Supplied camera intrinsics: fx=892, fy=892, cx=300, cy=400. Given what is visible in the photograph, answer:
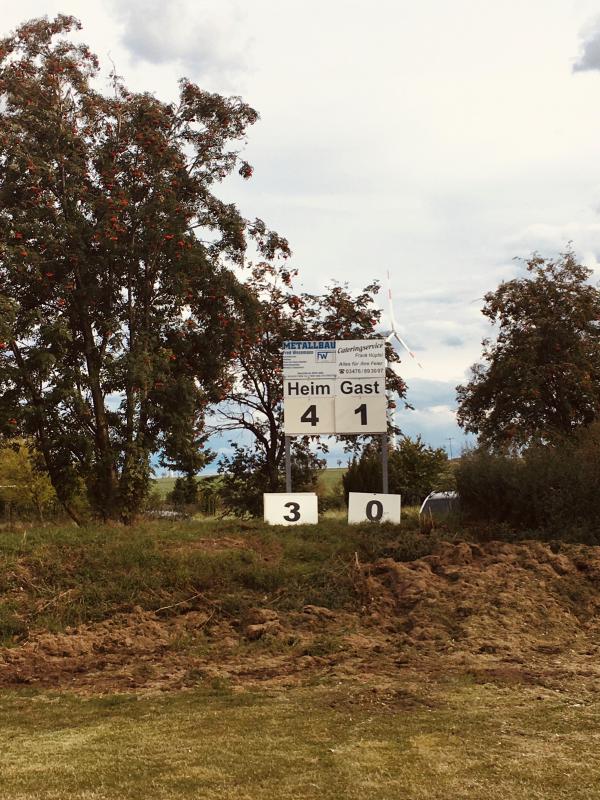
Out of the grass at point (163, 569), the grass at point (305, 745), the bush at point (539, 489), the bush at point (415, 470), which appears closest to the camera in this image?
the grass at point (305, 745)

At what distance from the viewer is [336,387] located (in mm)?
Answer: 18594

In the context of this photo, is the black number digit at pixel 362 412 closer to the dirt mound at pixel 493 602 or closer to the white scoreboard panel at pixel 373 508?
the white scoreboard panel at pixel 373 508

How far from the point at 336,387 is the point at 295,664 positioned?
9.16m

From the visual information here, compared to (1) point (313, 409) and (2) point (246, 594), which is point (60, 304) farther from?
(2) point (246, 594)

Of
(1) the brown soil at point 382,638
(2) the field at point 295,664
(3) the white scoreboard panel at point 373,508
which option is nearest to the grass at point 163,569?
(2) the field at point 295,664

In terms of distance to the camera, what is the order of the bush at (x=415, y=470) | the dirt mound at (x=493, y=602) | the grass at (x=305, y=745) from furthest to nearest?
the bush at (x=415, y=470)
the dirt mound at (x=493, y=602)
the grass at (x=305, y=745)

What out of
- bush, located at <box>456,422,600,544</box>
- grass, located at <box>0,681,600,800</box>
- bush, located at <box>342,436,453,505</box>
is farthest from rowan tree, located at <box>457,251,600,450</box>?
grass, located at <box>0,681,600,800</box>

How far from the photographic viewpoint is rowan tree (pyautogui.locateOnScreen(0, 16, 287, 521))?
66.9 feet

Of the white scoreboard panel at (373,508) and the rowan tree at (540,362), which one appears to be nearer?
the white scoreboard panel at (373,508)

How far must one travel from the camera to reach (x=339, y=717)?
25.8 feet

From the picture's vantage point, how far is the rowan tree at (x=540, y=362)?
29.0 m

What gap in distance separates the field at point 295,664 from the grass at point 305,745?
2 centimetres

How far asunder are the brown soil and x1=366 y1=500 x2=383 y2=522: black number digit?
3244 mm

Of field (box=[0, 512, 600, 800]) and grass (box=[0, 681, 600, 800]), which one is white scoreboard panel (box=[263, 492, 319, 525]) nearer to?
field (box=[0, 512, 600, 800])
